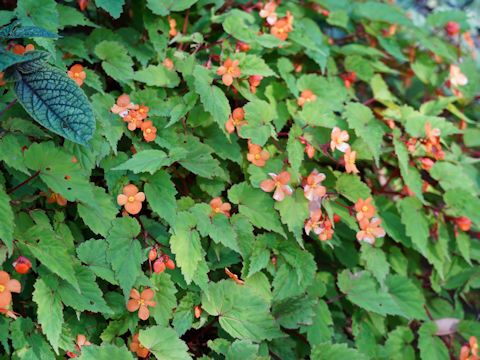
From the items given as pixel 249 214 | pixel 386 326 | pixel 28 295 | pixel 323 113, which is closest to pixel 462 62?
pixel 323 113

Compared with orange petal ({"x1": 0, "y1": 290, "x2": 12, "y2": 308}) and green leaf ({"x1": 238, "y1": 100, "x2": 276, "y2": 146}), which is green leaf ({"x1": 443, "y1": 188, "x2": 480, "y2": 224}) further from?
orange petal ({"x1": 0, "y1": 290, "x2": 12, "y2": 308})

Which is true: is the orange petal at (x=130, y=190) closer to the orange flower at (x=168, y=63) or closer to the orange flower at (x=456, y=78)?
the orange flower at (x=168, y=63)

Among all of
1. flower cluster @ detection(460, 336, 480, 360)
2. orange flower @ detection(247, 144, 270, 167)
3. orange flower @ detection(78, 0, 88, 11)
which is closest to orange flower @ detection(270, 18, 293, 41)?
orange flower @ detection(247, 144, 270, 167)

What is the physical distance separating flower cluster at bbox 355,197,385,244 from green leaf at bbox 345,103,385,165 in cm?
24

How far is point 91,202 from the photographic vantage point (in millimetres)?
1575

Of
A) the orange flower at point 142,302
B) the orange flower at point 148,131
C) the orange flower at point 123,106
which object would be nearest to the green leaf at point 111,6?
the orange flower at point 123,106

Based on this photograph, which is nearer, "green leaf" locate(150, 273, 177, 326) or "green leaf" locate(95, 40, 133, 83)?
"green leaf" locate(150, 273, 177, 326)

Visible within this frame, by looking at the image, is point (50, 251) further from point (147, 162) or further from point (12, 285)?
point (147, 162)

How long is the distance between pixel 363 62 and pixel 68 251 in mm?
1960

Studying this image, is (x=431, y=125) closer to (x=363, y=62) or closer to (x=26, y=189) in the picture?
(x=363, y=62)

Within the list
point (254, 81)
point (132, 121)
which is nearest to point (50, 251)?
point (132, 121)

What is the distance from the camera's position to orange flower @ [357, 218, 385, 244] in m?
2.03

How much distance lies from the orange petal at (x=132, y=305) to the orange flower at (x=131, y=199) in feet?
1.16

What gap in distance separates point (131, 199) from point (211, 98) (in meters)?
0.56
